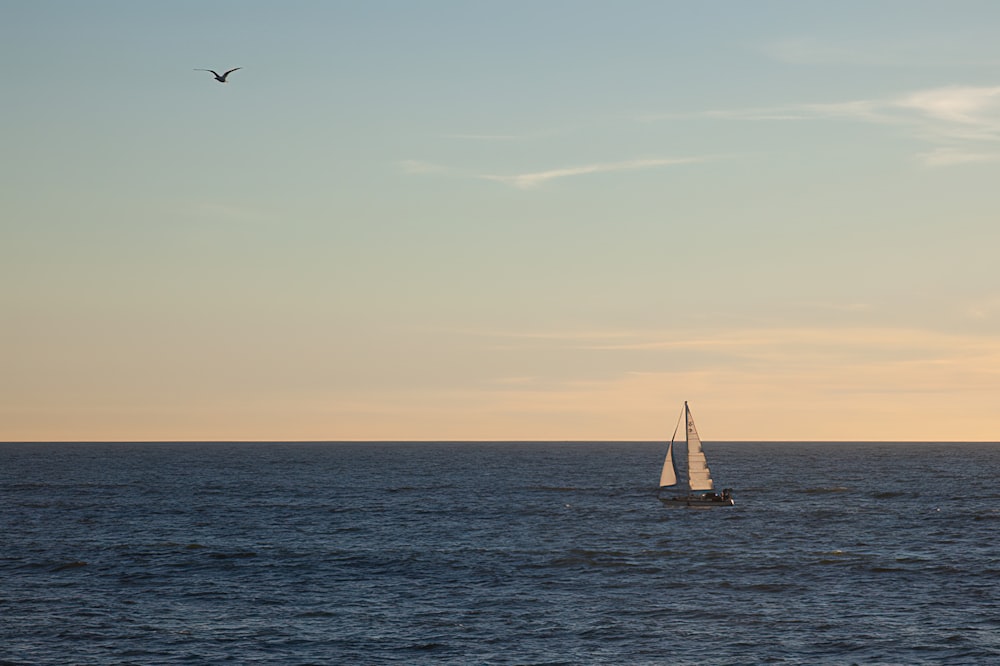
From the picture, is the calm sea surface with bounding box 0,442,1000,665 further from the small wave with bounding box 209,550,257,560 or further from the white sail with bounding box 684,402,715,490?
the white sail with bounding box 684,402,715,490

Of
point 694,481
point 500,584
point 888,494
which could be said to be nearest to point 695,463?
point 694,481

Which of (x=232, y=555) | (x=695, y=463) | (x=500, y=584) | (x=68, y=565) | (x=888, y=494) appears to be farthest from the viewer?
(x=888, y=494)

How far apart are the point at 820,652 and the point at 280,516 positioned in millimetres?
83240

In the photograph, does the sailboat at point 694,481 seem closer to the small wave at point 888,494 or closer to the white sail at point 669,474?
the white sail at point 669,474

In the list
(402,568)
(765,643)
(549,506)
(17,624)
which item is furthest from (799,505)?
(17,624)

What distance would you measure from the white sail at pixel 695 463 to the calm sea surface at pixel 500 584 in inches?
156

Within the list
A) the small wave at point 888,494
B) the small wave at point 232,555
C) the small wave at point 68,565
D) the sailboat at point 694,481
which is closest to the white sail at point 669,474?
the sailboat at point 694,481

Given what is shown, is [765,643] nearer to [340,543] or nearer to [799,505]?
[340,543]

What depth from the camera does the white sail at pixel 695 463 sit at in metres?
124

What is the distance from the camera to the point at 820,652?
54.0 metres

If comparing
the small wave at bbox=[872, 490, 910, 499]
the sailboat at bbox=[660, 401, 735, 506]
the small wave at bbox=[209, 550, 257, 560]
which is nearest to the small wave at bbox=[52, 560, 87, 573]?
the small wave at bbox=[209, 550, 257, 560]

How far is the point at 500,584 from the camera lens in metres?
74.3

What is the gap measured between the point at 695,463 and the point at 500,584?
58.5 meters

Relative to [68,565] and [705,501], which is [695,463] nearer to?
[705,501]
